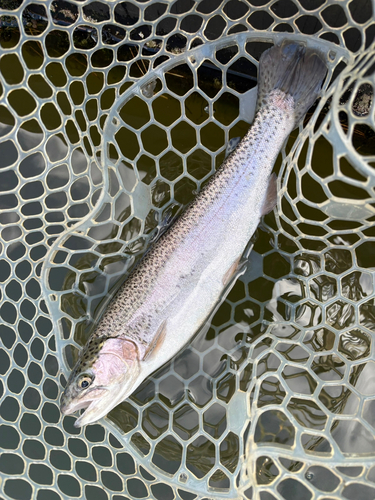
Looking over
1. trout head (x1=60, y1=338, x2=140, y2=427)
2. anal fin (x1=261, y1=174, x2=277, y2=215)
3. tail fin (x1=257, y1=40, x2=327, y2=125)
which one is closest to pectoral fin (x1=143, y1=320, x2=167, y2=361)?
trout head (x1=60, y1=338, x2=140, y2=427)

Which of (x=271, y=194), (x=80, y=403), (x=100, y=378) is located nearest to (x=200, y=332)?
(x=100, y=378)

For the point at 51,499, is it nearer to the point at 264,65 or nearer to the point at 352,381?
the point at 352,381

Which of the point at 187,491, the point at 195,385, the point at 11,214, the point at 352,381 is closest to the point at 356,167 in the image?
the point at 352,381

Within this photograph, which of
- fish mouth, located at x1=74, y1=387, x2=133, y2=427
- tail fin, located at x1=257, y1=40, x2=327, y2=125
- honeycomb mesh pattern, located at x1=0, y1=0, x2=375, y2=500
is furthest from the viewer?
honeycomb mesh pattern, located at x1=0, y1=0, x2=375, y2=500

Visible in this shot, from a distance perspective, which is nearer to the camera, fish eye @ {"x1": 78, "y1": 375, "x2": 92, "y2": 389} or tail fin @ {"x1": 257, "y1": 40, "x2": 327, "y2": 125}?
fish eye @ {"x1": 78, "y1": 375, "x2": 92, "y2": 389}

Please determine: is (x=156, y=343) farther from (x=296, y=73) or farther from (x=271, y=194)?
(x=296, y=73)

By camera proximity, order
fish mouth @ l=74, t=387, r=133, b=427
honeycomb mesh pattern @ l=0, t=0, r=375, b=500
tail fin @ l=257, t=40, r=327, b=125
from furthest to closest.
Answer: honeycomb mesh pattern @ l=0, t=0, r=375, b=500 → tail fin @ l=257, t=40, r=327, b=125 → fish mouth @ l=74, t=387, r=133, b=427

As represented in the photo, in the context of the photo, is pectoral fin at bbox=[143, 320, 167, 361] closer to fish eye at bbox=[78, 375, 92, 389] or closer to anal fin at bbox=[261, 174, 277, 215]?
fish eye at bbox=[78, 375, 92, 389]

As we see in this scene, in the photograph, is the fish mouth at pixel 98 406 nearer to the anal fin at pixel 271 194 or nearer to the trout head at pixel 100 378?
the trout head at pixel 100 378
